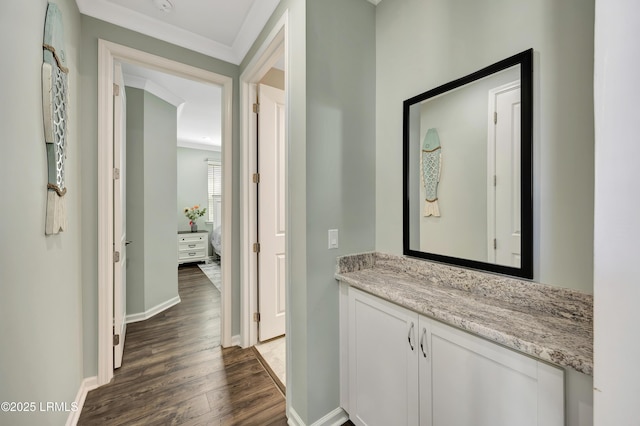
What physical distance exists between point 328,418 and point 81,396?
163 cm

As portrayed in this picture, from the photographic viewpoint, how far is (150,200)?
9.64 ft

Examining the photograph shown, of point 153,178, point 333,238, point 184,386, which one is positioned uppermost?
point 153,178

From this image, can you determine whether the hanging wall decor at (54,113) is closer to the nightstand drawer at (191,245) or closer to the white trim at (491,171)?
the white trim at (491,171)

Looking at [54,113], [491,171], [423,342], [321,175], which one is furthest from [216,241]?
[491,171]

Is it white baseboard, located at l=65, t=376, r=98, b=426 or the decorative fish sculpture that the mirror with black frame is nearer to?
the decorative fish sculpture

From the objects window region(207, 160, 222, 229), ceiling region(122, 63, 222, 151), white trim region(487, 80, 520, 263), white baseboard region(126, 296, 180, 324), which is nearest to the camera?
white trim region(487, 80, 520, 263)

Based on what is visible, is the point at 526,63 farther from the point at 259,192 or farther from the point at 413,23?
the point at 259,192

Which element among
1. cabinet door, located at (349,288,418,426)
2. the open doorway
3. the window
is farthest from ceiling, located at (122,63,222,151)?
cabinet door, located at (349,288,418,426)

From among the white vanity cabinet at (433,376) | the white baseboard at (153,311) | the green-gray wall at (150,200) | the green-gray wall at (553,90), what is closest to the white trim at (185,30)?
the green-gray wall at (150,200)

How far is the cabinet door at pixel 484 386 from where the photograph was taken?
0.75 meters

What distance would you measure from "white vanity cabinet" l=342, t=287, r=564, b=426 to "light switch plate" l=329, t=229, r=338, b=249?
0.27m

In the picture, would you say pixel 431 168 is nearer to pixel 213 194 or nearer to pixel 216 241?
pixel 216 241

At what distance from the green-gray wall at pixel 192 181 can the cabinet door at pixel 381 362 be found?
17.7 feet

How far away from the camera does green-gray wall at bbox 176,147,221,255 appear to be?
585cm
